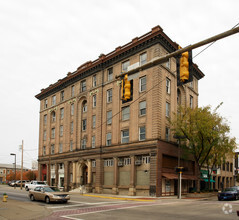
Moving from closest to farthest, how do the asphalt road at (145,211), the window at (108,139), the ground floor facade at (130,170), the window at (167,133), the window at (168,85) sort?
the asphalt road at (145,211) < the ground floor facade at (130,170) < the window at (167,133) < the window at (168,85) < the window at (108,139)

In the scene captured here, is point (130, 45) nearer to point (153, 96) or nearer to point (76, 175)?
point (153, 96)

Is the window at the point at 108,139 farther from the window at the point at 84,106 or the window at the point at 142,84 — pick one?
the window at the point at 142,84

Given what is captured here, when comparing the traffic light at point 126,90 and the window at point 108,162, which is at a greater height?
the traffic light at point 126,90

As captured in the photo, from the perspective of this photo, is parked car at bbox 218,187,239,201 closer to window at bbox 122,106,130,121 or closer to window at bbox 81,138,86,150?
window at bbox 122,106,130,121

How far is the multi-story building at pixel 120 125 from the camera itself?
36688 millimetres

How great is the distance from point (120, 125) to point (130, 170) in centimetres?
653

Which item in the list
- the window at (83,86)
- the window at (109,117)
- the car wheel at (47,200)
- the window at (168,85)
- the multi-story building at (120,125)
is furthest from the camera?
the window at (83,86)

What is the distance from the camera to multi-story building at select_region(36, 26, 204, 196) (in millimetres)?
36688

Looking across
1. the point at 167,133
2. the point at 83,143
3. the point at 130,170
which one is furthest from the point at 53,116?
the point at 167,133

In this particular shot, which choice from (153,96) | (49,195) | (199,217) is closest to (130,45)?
(153,96)

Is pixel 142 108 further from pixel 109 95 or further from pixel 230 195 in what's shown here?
pixel 230 195

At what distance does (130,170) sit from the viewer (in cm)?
3869

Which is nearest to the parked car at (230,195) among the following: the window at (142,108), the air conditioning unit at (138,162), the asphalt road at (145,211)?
the asphalt road at (145,211)

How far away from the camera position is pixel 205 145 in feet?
122
